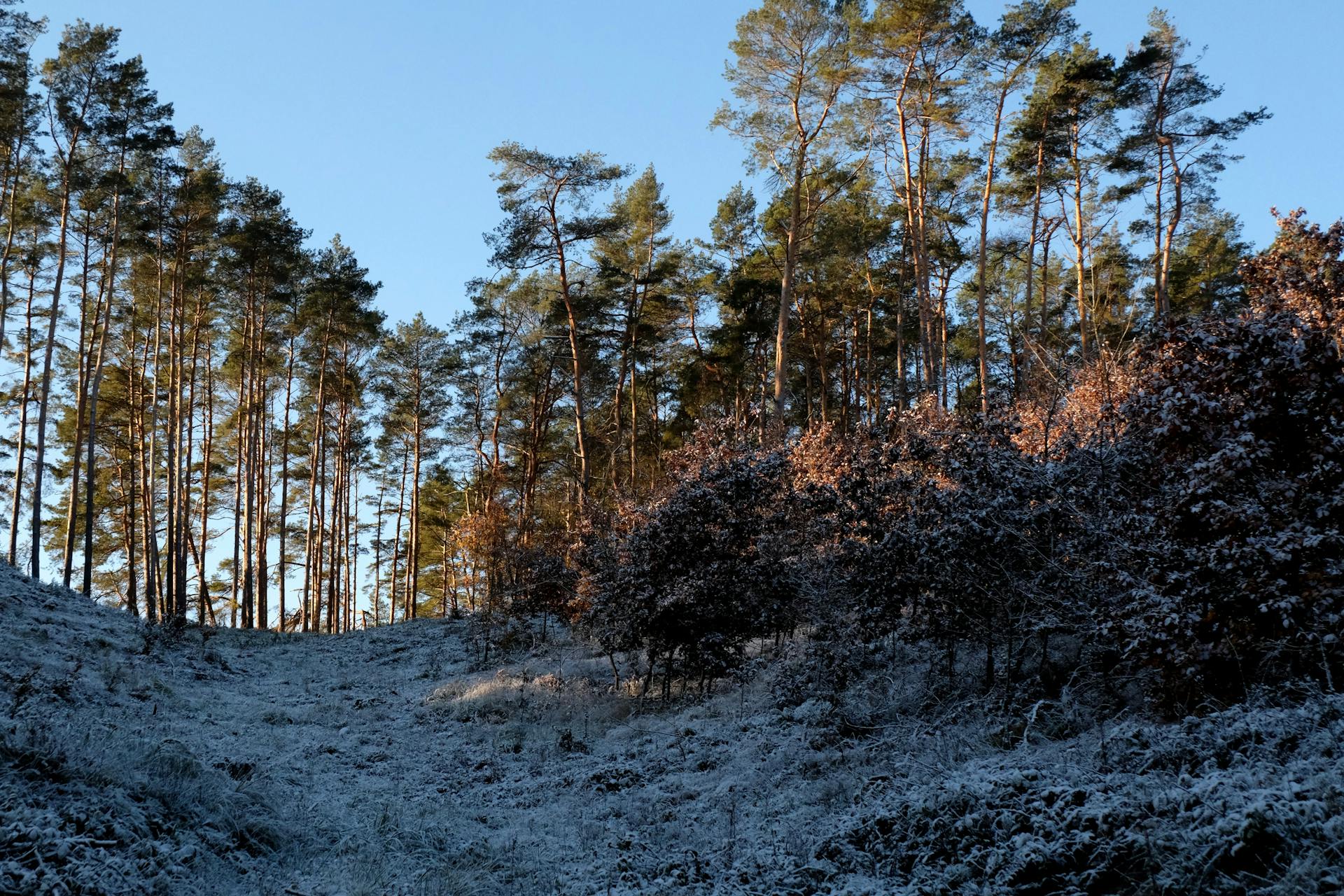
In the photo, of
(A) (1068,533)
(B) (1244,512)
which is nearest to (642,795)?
(A) (1068,533)

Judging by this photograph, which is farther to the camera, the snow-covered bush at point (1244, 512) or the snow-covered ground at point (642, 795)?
the snow-covered bush at point (1244, 512)

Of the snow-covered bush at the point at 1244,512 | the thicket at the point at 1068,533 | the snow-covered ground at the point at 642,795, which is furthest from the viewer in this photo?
the thicket at the point at 1068,533

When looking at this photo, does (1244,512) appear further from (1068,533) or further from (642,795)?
(642,795)

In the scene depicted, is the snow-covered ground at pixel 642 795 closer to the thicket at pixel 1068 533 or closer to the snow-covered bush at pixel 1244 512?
the snow-covered bush at pixel 1244 512

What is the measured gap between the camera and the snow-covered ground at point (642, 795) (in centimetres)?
505

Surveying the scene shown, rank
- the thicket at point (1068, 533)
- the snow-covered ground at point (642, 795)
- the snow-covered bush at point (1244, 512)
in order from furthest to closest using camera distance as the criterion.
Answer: the thicket at point (1068, 533) < the snow-covered bush at point (1244, 512) < the snow-covered ground at point (642, 795)

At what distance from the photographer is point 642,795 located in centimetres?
954

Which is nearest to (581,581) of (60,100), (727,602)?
(727,602)

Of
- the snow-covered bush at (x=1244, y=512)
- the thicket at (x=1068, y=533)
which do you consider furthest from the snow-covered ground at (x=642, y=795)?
the thicket at (x=1068, y=533)

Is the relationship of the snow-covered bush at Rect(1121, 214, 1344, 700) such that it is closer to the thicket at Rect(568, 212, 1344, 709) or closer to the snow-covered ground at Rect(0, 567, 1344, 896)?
the thicket at Rect(568, 212, 1344, 709)

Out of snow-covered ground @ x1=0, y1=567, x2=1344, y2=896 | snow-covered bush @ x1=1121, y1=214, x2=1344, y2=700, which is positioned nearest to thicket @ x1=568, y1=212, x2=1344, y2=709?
snow-covered bush @ x1=1121, y1=214, x2=1344, y2=700

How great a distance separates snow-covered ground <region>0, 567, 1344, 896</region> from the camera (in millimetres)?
5047

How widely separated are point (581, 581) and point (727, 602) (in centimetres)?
446

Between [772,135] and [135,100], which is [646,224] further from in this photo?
[135,100]
